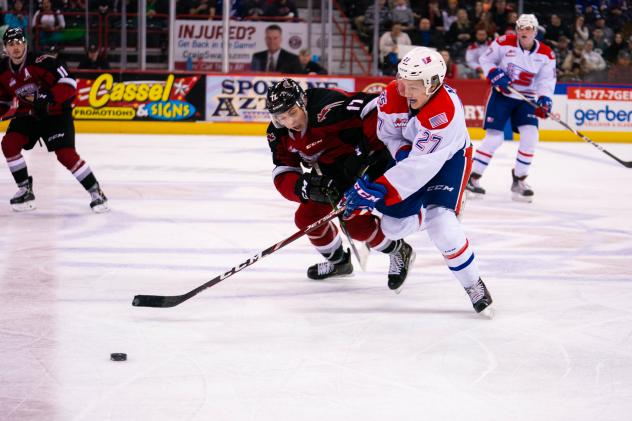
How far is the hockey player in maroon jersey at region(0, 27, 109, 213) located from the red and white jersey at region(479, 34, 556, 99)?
9.63 feet

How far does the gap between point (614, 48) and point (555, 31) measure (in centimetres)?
77

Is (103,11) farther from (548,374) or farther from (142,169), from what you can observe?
(548,374)

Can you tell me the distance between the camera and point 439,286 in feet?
13.3

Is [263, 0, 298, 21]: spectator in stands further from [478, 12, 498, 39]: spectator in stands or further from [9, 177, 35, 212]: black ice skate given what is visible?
[9, 177, 35, 212]: black ice skate

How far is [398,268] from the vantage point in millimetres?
3900

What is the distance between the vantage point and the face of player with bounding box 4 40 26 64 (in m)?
5.48

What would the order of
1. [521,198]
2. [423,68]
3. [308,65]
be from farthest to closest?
1. [308,65]
2. [521,198]
3. [423,68]

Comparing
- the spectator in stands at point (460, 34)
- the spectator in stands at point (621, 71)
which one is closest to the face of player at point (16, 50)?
the spectator in stands at point (460, 34)

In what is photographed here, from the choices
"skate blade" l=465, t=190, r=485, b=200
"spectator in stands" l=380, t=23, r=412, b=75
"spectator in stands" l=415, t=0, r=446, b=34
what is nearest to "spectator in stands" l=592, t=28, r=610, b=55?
"spectator in stands" l=415, t=0, r=446, b=34

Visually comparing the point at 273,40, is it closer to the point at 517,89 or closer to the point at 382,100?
the point at 517,89

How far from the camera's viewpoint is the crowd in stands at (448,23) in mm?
10789

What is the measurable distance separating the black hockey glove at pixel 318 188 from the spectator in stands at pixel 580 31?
8598mm

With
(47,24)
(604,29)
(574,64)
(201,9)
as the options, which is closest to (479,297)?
(574,64)

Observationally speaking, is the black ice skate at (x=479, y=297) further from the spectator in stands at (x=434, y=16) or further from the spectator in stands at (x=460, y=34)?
the spectator in stands at (x=434, y=16)
